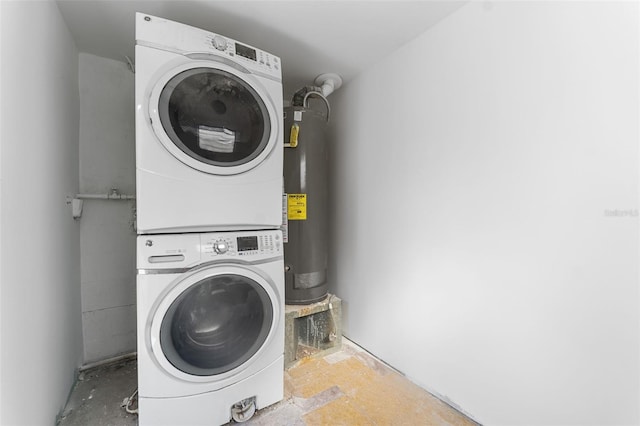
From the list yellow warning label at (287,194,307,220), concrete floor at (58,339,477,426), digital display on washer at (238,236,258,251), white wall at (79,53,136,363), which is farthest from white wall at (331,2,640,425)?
white wall at (79,53,136,363)

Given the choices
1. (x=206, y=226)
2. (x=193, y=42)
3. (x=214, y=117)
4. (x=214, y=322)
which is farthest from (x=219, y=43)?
(x=214, y=322)

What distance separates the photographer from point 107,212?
5.97 ft

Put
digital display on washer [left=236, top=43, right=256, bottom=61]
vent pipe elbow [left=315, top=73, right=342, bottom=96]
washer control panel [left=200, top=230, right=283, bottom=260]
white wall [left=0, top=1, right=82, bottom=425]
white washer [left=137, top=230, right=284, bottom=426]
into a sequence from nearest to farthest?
white wall [left=0, top=1, right=82, bottom=425], white washer [left=137, top=230, right=284, bottom=426], washer control panel [left=200, top=230, right=283, bottom=260], digital display on washer [left=236, top=43, right=256, bottom=61], vent pipe elbow [left=315, top=73, right=342, bottom=96]

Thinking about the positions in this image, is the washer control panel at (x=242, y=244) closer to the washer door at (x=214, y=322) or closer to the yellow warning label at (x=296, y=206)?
the washer door at (x=214, y=322)

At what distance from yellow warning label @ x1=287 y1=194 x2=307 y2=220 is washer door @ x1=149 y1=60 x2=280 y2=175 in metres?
0.49

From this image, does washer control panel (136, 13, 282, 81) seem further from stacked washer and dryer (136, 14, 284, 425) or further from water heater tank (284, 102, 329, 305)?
water heater tank (284, 102, 329, 305)

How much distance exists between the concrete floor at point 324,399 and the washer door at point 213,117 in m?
1.24

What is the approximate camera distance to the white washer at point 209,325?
1136 millimetres

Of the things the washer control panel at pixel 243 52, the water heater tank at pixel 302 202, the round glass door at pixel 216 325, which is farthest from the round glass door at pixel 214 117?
the round glass door at pixel 216 325

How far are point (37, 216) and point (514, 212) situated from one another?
1.99 meters

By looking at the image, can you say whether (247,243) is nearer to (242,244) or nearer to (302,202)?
(242,244)

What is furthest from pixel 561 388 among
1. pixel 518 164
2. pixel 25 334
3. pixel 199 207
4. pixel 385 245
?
pixel 25 334

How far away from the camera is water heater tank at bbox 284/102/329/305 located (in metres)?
1.85

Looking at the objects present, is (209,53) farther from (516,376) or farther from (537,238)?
(516,376)
